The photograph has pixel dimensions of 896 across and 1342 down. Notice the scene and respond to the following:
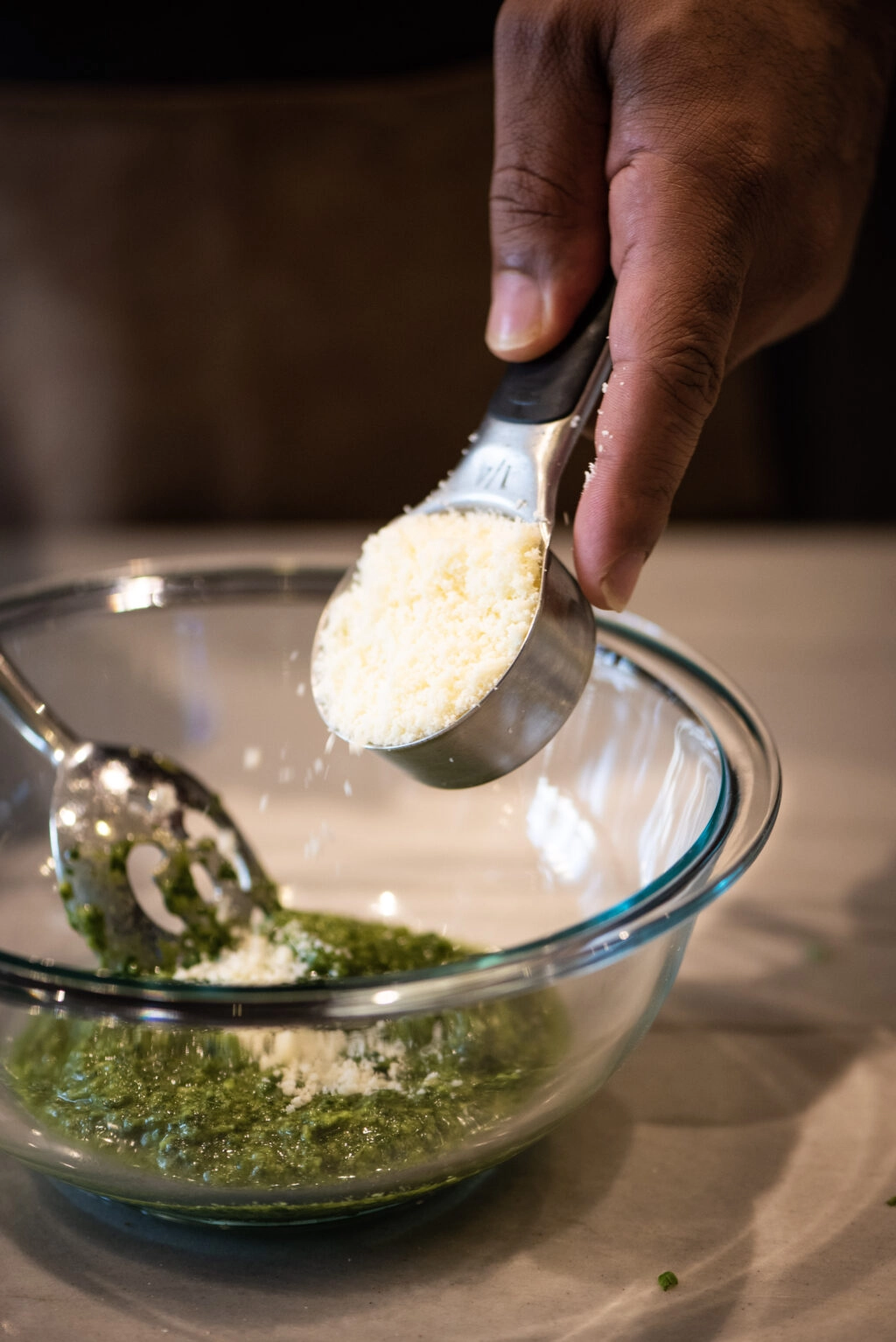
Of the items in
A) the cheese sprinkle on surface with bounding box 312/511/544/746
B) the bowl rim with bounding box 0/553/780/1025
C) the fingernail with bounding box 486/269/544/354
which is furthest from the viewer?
the fingernail with bounding box 486/269/544/354

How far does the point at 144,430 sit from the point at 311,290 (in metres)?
0.46

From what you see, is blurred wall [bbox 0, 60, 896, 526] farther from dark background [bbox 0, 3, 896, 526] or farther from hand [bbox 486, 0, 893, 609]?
hand [bbox 486, 0, 893, 609]

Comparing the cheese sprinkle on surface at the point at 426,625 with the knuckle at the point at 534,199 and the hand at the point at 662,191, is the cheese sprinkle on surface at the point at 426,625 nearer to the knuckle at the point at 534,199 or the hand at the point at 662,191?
the hand at the point at 662,191

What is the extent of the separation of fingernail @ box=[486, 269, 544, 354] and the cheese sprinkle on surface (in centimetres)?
14

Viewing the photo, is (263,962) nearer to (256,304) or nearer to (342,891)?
(342,891)

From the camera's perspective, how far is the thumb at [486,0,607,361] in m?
0.85

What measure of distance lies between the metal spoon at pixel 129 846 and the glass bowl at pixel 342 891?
66 mm

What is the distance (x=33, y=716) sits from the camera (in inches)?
38.1

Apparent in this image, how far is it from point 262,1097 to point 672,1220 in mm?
260

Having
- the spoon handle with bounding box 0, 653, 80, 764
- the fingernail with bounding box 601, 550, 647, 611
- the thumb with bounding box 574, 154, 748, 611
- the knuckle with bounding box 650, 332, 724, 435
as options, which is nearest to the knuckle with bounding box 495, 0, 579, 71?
the thumb with bounding box 574, 154, 748, 611

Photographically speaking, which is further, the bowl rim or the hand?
the hand

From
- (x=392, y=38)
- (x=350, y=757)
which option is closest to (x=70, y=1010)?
(x=350, y=757)

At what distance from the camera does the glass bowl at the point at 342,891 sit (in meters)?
0.61

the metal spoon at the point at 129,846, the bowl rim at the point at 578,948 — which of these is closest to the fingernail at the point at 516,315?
the bowl rim at the point at 578,948
